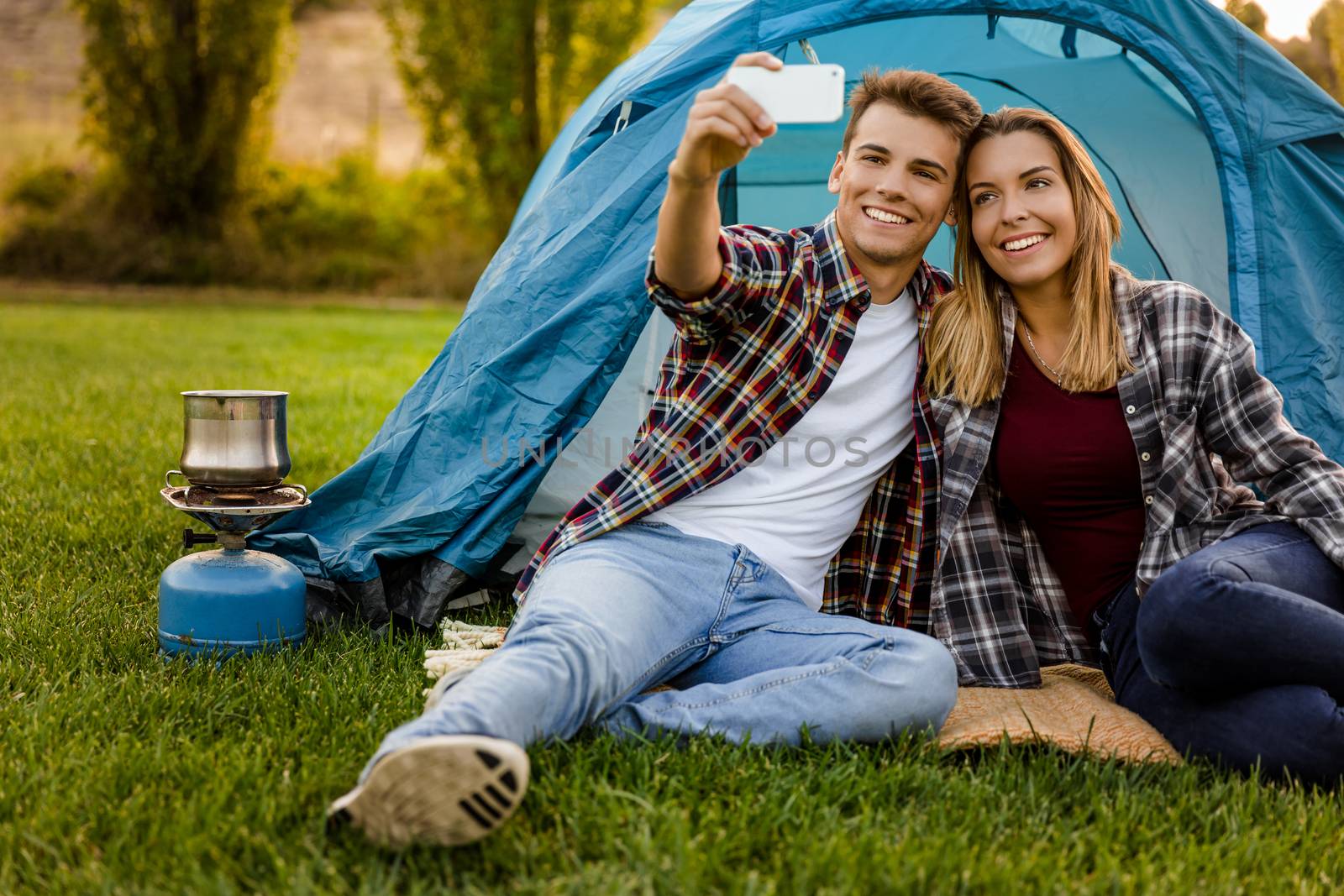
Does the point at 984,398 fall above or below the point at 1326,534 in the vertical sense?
above

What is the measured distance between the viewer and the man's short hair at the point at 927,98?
7.25 ft

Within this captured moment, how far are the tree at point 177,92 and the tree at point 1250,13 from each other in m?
10.6

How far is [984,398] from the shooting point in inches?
87.8

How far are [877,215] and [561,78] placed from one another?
420 inches

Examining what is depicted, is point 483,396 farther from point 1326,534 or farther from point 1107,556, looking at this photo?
point 1326,534

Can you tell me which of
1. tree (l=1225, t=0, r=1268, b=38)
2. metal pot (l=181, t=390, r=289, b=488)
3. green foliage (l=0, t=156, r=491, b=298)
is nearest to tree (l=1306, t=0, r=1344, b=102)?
tree (l=1225, t=0, r=1268, b=38)

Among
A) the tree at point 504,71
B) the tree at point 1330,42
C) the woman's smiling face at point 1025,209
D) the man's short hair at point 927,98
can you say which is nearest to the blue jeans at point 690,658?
the woman's smiling face at point 1025,209

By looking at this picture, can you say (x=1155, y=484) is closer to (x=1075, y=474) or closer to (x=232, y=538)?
(x=1075, y=474)

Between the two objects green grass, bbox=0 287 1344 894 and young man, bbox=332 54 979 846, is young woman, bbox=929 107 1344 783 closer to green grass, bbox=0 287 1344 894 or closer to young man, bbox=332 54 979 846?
young man, bbox=332 54 979 846

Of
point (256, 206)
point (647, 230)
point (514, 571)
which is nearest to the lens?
point (647, 230)

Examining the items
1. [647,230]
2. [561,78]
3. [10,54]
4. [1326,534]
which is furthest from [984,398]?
[10,54]

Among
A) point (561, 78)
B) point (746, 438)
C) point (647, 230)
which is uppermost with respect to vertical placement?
point (561, 78)

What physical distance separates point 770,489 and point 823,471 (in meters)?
0.11

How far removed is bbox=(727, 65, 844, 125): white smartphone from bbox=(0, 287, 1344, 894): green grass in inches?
38.2
